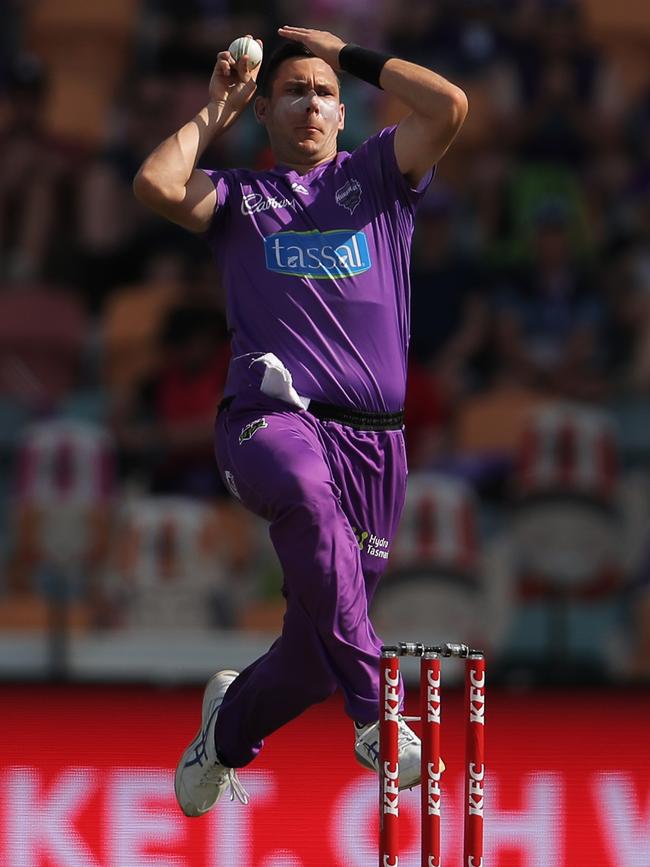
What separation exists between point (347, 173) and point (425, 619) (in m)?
3.75

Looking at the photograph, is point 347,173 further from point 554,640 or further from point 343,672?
point 554,640

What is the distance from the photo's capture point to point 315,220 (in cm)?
530

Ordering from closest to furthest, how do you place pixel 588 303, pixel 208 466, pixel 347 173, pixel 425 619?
pixel 347 173 → pixel 425 619 → pixel 208 466 → pixel 588 303

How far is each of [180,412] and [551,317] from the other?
6.79ft

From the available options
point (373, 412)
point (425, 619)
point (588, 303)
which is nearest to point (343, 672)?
point (373, 412)

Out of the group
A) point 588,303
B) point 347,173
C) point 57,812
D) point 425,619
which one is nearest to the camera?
point 347,173

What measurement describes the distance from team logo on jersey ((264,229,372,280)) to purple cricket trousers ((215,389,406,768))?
360 mm

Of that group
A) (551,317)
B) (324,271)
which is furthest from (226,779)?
(551,317)

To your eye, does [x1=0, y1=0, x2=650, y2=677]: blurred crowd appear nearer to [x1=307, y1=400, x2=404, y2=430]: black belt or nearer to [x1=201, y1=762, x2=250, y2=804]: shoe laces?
[x1=201, y1=762, x2=250, y2=804]: shoe laces

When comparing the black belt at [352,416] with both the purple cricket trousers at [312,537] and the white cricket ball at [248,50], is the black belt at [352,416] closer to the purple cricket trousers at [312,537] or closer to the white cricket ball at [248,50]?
the purple cricket trousers at [312,537]

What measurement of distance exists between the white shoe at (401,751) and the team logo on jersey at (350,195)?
54.1 inches

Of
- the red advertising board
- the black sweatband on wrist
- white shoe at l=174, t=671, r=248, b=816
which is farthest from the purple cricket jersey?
the red advertising board

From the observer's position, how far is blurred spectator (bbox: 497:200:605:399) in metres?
9.97

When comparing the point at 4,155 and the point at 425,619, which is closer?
the point at 425,619
